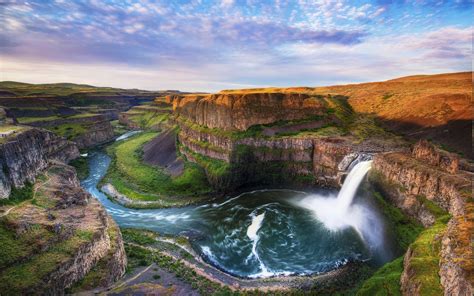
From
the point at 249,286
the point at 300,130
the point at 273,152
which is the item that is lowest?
the point at 249,286

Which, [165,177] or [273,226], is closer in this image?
[273,226]

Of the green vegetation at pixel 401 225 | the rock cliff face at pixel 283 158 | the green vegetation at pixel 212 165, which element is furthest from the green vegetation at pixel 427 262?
the green vegetation at pixel 212 165

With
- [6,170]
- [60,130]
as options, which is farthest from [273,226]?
[60,130]

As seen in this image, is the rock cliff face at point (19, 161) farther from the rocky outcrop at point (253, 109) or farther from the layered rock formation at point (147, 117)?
the layered rock formation at point (147, 117)

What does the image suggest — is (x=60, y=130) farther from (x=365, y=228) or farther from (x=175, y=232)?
(x=365, y=228)

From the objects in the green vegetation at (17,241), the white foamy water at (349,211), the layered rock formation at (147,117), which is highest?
the layered rock formation at (147,117)
